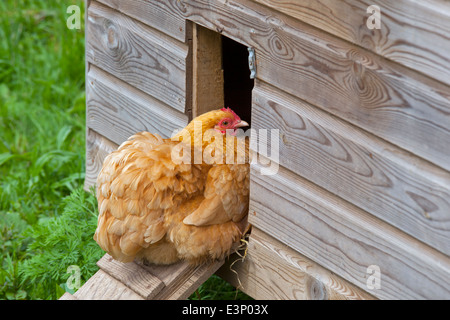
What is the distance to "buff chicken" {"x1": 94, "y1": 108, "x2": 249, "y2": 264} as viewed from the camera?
2.52 m

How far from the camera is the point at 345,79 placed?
6.86ft

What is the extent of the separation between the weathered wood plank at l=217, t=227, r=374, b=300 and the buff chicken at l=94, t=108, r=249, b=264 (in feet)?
0.43

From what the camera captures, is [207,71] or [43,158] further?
[43,158]

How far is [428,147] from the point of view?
1.92 meters

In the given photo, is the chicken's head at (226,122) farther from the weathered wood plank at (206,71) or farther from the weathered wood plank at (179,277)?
the weathered wood plank at (179,277)

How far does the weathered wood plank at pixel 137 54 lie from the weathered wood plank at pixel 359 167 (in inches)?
22.0

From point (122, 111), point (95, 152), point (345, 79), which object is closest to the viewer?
point (345, 79)

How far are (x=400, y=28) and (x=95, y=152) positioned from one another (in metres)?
2.17

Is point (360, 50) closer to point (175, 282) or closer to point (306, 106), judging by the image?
point (306, 106)

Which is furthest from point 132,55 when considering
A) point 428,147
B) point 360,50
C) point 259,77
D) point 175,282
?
point 428,147

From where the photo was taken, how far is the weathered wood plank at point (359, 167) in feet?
6.46

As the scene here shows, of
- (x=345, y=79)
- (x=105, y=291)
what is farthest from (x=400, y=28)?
(x=105, y=291)

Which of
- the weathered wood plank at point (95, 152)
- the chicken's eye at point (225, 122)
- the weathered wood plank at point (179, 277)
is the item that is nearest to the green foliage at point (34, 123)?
the weathered wood plank at point (95, 152)

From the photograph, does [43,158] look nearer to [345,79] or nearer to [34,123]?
[34,123]
